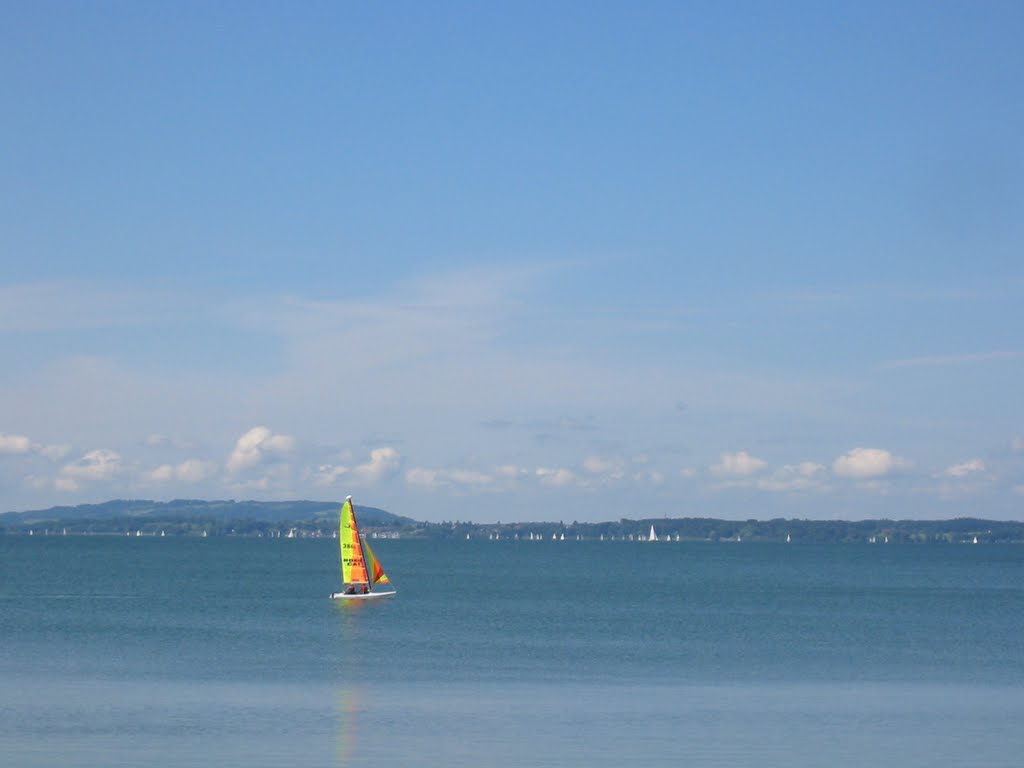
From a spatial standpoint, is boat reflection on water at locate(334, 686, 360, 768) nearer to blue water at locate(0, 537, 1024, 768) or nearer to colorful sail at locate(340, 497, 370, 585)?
blue water at locate(0, 537, 1024, 768)

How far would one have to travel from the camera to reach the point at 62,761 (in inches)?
1286

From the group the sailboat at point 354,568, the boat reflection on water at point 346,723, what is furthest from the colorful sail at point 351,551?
the boat reflection on water at point 346,723

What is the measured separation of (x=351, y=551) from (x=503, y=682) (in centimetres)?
4845

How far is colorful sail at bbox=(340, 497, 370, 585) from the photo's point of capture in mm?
94438

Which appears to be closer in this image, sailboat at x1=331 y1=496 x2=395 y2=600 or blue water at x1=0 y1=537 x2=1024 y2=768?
blue water at x1=0 y1=537 x2=1024 y2=768

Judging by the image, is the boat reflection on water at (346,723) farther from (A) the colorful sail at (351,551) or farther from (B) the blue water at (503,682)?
(A) the colorful sail at (351,551)

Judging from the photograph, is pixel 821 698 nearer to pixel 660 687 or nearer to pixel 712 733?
pixel 660 687

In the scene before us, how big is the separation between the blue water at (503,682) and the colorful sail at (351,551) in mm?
2358

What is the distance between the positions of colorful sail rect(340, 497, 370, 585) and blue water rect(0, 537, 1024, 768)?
236 centimetres

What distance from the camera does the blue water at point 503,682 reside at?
35.6 meters

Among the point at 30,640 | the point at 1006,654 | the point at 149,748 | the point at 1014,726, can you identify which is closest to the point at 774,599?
the point at 1006,654

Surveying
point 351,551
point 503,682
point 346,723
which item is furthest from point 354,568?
point 346,723

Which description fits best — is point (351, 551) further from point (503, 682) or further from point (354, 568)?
point (503, 682)

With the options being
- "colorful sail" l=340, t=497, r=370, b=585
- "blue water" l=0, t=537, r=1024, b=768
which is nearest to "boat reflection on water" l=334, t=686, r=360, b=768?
"blue water" l=0, t=537, r=1024, b=768
